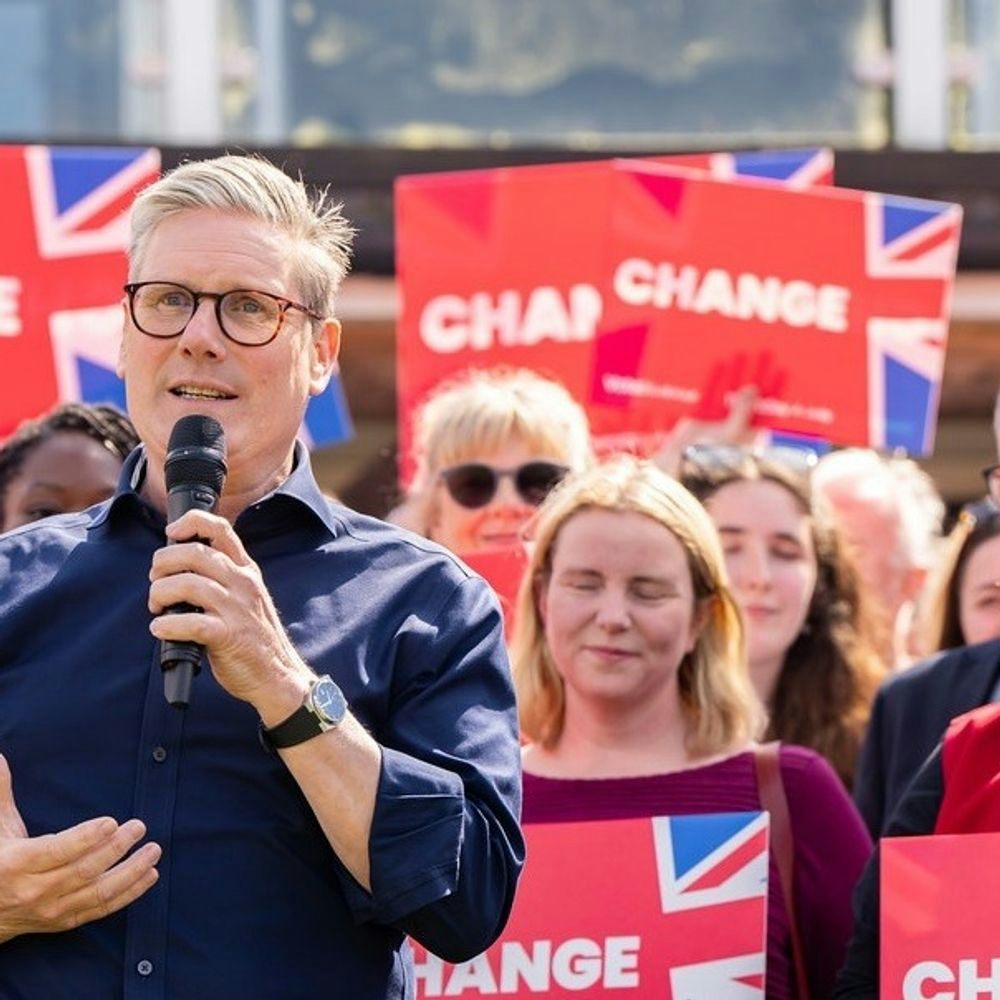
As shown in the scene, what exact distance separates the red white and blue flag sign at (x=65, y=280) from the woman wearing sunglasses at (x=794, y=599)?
3.49 ft

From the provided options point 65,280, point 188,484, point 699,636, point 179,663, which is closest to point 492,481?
point 699,636

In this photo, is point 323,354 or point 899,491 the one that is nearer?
point 323,354

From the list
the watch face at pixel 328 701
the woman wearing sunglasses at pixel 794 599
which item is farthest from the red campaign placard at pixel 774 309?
the watch face at pixel 328 701

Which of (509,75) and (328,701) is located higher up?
(509,75)

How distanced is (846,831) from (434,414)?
146 cm

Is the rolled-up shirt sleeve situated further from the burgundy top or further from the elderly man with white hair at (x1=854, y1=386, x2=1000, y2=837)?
the elderly man with white hair at (x1=854, y1=386, x2=1000, y2=837)

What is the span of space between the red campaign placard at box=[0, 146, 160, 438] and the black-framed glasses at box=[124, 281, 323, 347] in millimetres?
2747

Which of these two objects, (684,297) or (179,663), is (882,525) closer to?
(684,297)

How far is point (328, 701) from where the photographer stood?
2521mm

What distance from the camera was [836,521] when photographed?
512cm

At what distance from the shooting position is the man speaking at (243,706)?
8.37ft

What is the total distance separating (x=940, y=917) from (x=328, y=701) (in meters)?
1.15

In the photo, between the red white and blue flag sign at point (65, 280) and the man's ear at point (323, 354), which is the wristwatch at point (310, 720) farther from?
the red white and blue flag sign at point (65, 280)

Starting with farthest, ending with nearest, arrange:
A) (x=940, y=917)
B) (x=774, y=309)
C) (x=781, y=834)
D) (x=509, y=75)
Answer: (x=509, y=75) < (x=774, y=309) < (x=781, y=834) < (x=940, y=917)
